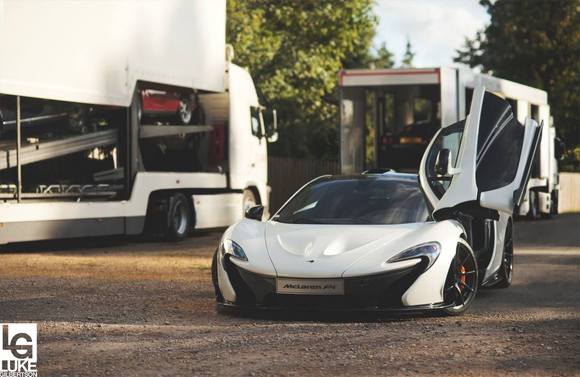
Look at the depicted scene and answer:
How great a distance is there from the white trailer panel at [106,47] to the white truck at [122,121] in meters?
0.02

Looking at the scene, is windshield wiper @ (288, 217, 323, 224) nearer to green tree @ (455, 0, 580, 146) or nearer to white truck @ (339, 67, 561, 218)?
white truck @ (339, 67, 561, 218)

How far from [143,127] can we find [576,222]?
49.1 feet

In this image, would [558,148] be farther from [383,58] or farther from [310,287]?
[383,58]

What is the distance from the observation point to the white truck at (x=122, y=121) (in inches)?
709

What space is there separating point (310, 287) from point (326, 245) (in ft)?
1.54

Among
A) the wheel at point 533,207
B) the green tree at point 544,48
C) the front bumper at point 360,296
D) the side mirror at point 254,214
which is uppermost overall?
the green tree at point 544,48

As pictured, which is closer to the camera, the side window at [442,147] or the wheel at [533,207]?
the side window at [442,147]

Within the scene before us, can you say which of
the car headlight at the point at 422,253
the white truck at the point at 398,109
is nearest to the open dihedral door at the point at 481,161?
the car headlight at the point at 422,253

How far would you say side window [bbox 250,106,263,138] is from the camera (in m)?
24.9

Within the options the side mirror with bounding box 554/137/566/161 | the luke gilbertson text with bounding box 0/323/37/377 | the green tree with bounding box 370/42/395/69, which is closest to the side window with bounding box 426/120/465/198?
the luke gilbertson text with bounding box 0/323/37/377

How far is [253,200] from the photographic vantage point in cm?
2527

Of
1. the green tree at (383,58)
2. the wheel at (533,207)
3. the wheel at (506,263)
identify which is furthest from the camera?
the green tree at (383,58)

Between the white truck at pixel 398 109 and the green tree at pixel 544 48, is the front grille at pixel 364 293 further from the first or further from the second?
the green tree at pixel 544 48

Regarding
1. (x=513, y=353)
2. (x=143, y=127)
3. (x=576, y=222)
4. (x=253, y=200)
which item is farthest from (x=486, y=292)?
(x=576, y=222)
